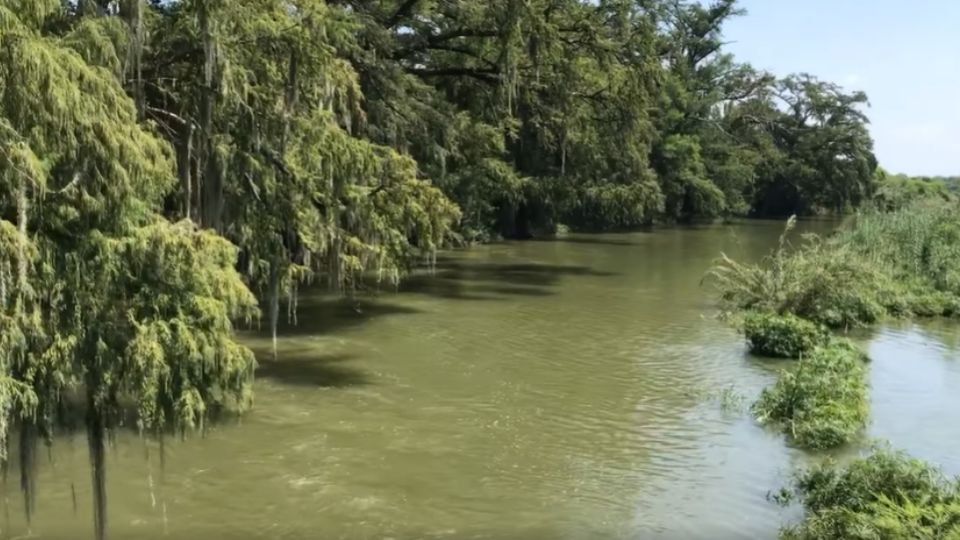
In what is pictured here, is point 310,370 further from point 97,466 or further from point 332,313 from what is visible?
point 97,466

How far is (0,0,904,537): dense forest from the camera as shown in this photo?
6598 millimetres

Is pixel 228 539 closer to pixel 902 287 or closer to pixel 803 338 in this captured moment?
pixel 803 338

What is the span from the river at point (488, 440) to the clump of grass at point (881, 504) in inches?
27.6

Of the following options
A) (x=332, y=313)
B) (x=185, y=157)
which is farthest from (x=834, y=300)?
(x=185, y=157)

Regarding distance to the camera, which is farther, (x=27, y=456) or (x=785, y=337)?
(x=785, y=337)

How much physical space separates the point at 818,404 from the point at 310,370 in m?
7.37

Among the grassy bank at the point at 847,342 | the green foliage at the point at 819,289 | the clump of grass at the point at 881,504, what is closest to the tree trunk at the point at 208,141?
the grassy bank at the point at 847,342

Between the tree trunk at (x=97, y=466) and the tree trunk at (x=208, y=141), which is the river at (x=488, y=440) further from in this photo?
the tree trunk at (x=208, y=141)

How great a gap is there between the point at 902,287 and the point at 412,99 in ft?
42.3

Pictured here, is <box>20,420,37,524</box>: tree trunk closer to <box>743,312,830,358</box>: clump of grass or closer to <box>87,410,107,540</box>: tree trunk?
<box>87,410,107,540</box>: tree trunk

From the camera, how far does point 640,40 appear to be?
2583cm

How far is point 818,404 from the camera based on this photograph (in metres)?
11.9

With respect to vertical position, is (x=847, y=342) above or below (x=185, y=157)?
below

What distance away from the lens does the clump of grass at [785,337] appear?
16.3 m
